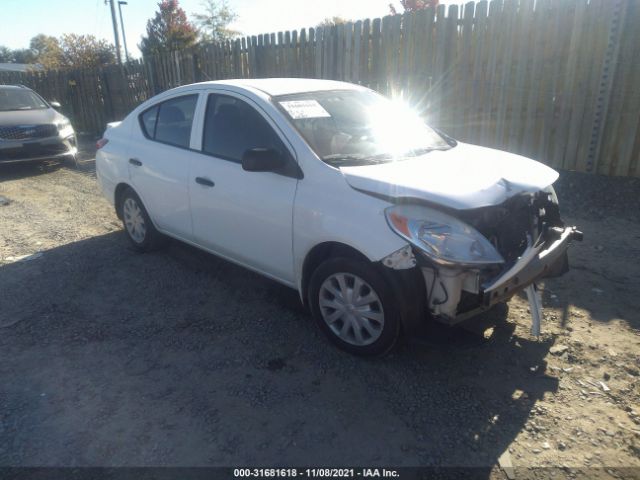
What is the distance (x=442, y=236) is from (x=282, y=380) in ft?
4.46

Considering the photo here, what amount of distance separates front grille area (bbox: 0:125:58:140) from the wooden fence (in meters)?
5.26

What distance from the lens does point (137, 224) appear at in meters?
5.16

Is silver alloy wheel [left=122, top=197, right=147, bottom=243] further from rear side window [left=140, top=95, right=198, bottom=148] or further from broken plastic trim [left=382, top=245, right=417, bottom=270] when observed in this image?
broken plastic trim [left=382, top=245, right=417, bottom=270]

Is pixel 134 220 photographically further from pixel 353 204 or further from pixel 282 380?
pixel 353 204

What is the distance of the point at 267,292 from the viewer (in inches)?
169

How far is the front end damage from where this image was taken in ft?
9.01

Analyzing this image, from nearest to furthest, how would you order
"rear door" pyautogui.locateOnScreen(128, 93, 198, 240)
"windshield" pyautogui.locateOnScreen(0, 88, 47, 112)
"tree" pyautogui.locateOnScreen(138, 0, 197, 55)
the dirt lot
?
the dirt lot
"rear door" pyautogui.locateOnScreen(128, 93, 198, 240)
"windshield" pyautogui.locateOnScreen(0, 88, 47, 112)
"tree" pyautogui.locateOnScreen(138, 0, 197, 55)

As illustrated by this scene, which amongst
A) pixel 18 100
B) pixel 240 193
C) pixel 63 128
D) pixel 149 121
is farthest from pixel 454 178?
pixel 18 100

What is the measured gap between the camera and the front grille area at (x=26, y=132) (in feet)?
29.4

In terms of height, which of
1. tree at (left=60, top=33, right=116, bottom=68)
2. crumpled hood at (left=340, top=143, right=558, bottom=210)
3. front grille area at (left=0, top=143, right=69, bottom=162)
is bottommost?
front grille area at (left=0, top=143, right=69, bottom=162)

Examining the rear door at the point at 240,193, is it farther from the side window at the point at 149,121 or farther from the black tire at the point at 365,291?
the side window at the point at 149,121

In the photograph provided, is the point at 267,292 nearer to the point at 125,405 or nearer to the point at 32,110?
the point at 125,405

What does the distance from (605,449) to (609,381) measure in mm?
645

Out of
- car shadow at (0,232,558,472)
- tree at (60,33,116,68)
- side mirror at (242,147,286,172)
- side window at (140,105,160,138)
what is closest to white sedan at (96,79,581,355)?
side mirror at (242,147,286,172)
